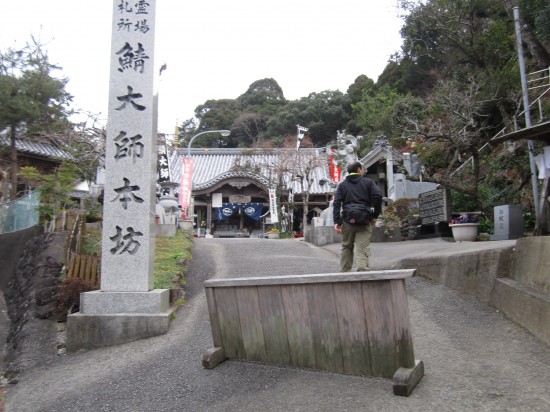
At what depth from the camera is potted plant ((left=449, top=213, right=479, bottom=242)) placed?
1111 cm

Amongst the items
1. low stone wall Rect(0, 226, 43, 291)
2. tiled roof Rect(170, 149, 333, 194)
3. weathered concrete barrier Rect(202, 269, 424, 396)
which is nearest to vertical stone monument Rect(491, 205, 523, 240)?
weathered concrete barrier Rect(202, 269, 424, 396)

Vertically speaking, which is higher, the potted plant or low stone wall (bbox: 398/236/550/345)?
the potted plant

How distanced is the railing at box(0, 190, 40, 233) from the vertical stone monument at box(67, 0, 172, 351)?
766 cm

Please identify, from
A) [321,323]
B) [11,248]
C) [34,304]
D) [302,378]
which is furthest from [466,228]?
[11,248]

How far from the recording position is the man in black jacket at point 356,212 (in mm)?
6262

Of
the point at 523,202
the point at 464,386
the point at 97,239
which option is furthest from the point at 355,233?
the point at 523,202

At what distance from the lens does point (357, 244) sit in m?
6.47

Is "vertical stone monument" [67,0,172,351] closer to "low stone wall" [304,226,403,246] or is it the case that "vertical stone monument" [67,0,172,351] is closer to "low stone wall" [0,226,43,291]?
"low stone wall" [0,226,43,291]

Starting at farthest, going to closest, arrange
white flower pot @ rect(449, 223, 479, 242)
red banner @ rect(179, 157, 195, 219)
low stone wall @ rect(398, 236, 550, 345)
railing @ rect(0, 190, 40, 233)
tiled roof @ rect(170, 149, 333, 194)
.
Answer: tiled roof @ rect(170, 149, 333, 194) → red banner @ rect(179, 157, 195, 219) → railing @ rect(0, 190, 40, 233) → white flower pot @ rect(449, 223, 479, 242) → low stone wall @ rect(398, 236, 550, 345)

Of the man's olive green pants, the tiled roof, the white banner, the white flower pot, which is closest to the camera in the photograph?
the man's olive green pants

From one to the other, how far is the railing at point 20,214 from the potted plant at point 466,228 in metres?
11.6

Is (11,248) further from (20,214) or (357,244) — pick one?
(357,244)

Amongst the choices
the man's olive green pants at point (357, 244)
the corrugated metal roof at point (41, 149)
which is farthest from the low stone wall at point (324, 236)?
the corrugated metal roof at point (41, 149)

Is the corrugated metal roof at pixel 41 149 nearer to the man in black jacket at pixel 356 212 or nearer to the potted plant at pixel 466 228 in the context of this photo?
the man in black jacket at pixel 356 212
